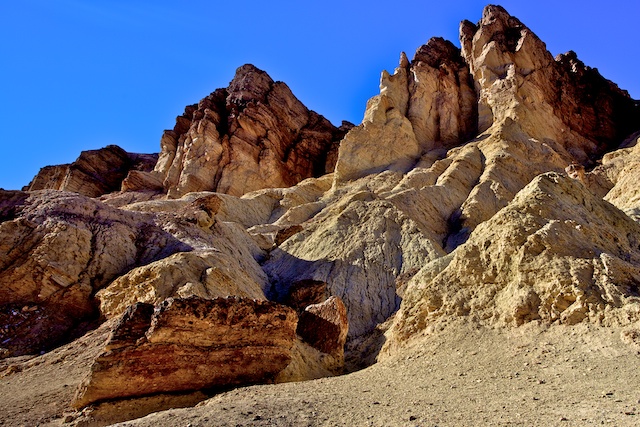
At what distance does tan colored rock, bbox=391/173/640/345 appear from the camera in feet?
36.5

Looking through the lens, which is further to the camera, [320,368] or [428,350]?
[320,368]

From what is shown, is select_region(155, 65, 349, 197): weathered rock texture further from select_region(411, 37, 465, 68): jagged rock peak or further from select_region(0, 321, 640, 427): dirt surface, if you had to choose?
select_region(0, 321, 640, 427): dirt surface

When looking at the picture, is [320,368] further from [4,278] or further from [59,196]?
[59,196]

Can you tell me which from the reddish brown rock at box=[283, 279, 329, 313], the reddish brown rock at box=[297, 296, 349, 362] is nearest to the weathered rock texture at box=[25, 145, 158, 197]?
the reddish brown rock at box=[283, 279, 329, 313]

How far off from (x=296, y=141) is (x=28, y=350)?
54.3 metres

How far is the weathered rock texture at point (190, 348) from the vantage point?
10.6 meters

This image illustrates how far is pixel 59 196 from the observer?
67.6 feet

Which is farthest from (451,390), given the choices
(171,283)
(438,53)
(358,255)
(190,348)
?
(438,53)

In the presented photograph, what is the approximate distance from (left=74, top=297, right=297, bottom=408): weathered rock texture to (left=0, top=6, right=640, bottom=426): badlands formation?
0.04 m

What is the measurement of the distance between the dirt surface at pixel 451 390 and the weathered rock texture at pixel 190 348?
1.09 m

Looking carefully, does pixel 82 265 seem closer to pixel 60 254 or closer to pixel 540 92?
pixel 60 254

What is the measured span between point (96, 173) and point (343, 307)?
211 feet

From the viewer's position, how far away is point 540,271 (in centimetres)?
1241

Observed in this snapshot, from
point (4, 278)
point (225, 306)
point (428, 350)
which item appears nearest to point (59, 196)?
point (4, 278)
